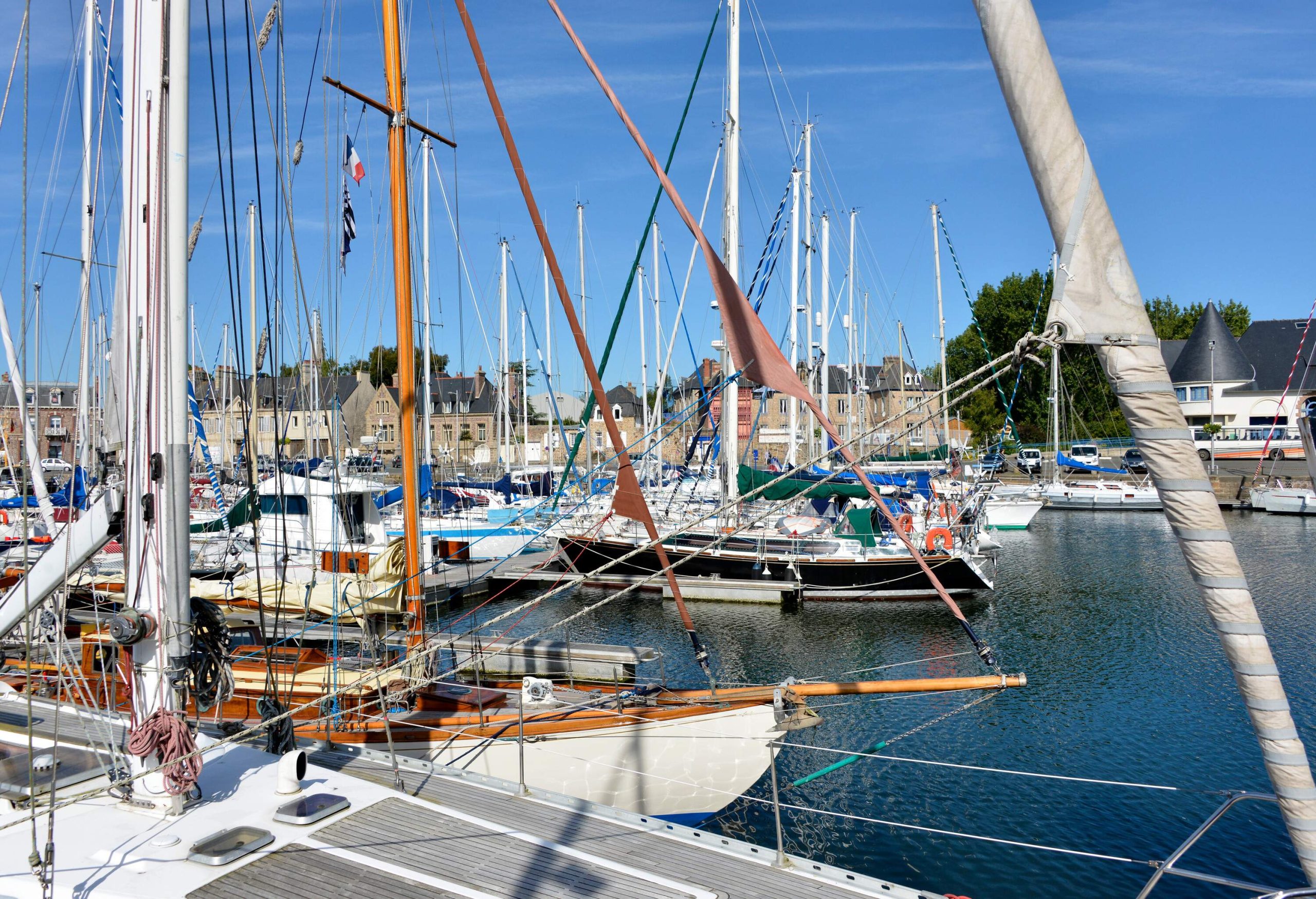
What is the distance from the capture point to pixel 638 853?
637 centimetres

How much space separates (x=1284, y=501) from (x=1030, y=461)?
19.7 metres

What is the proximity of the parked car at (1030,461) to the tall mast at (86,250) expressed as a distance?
63.0m

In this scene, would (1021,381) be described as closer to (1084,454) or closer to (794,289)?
(1084,454)

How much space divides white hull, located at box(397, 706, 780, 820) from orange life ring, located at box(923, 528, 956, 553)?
18.8 meters

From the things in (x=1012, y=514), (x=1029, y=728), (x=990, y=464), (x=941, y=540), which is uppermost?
(x=990, y=464)

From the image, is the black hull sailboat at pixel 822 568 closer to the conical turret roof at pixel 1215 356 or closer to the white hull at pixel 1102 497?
the white hull at pixel 1102 497

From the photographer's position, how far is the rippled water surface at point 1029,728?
38.3 feet

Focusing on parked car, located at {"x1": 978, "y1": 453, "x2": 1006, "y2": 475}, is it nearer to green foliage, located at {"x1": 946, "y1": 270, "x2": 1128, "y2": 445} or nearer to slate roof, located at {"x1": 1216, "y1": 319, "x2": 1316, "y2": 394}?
green foliage, located at {"x1": 946, "y1": 270, "x2": 1128, "y2": 445}

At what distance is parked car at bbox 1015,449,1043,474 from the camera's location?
226 ft

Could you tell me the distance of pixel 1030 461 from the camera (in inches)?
2726

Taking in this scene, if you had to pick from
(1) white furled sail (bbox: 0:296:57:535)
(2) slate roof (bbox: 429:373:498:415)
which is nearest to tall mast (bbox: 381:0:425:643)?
(1) white furled sail (bbox: 0:296:57:535)

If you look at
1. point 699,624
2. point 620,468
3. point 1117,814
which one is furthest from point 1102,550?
point 620,468

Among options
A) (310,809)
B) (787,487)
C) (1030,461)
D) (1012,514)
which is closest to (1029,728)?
(787,487)

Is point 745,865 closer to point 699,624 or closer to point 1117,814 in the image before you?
point 1117,814
